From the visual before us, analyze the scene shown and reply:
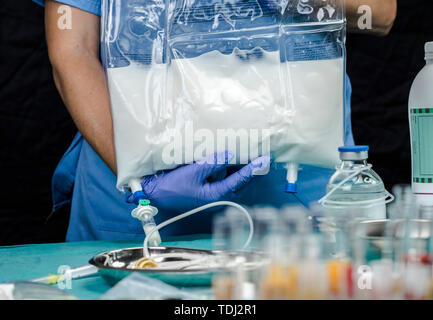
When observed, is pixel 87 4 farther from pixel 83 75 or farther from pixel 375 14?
pixel 375 14

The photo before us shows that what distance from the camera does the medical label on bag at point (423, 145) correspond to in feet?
3.40

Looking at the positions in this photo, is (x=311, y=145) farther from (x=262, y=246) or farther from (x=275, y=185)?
(x=262, y=246)

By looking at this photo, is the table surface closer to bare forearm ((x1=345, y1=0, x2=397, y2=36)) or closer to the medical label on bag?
the medical label on bag

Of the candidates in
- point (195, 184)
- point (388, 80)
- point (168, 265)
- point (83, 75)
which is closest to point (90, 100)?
point (83, 75)

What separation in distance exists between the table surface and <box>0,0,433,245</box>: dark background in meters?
0.85

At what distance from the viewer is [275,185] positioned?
4.01ft

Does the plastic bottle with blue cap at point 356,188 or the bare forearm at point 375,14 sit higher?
the bare forearm at point 375,14

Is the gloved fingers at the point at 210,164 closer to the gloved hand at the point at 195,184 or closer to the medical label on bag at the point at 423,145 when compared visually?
the gloved hand at the point at 195,184

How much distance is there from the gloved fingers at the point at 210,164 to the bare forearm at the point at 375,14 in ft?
1.36

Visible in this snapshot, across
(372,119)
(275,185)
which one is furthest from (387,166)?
(275,185)

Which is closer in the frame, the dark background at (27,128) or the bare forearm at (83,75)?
the bare forearm at (83,75)

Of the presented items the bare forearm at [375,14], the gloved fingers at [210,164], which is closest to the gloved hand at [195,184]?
the gloved fingers at [210,164]

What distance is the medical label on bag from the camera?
3.40ft
